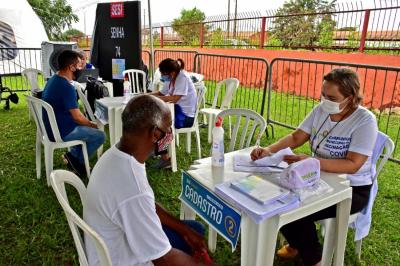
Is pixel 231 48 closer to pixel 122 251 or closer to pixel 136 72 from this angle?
pixel 136 72

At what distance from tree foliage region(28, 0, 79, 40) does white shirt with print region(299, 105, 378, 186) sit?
25.1m

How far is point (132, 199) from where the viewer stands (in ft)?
3.88

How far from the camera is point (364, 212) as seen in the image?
216 cm

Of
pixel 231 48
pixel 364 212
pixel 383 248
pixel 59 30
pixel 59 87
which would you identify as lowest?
pixel 383 248

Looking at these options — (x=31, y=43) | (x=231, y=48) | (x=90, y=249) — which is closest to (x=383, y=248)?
(x=90, y=249)

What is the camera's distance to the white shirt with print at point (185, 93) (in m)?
4.11

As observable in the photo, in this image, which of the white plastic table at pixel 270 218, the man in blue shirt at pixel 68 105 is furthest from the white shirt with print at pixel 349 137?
the man in blue shirt at pixel 68 105

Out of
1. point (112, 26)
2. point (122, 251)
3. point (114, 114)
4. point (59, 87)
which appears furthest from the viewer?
point (112, 26)

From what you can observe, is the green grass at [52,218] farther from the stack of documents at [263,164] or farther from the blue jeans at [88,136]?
the stack of documents at [263,164]

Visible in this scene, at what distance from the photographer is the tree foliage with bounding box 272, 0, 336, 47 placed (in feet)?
28.9

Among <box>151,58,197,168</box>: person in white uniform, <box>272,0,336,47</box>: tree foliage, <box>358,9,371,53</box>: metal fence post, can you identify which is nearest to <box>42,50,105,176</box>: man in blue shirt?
<box>151,58,197,168</box>: person in white uniform

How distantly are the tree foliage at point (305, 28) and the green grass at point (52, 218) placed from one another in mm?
5804

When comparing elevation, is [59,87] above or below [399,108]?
above

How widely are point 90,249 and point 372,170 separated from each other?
1809 millimetres
